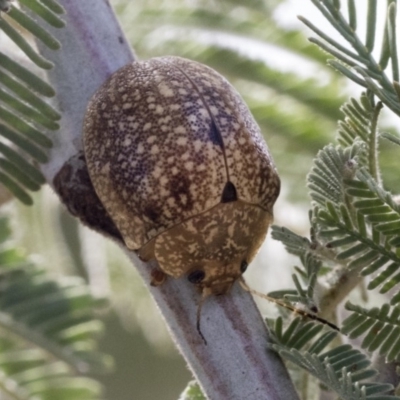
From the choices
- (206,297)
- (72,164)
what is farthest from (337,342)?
(72,164)

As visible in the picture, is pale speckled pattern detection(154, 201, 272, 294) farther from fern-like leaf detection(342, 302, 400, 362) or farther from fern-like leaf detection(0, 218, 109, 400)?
fern-like leaf detection(0, 218, 109, 400)

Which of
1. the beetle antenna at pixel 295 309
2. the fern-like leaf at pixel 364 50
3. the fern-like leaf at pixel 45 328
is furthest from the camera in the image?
the fern-like leaf at pixel 45 328

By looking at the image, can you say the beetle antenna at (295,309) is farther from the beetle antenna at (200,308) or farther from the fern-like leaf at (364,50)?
the fern-like leaf at (364,50)

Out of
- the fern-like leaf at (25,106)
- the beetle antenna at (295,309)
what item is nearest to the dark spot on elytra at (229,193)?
the beetle antenna at (295,309)

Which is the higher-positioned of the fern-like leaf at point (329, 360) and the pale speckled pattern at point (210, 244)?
the pale speckled pattern at point (210, 244)

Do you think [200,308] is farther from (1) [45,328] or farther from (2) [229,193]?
(1) [45,328]

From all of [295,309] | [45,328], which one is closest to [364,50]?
[295,309]

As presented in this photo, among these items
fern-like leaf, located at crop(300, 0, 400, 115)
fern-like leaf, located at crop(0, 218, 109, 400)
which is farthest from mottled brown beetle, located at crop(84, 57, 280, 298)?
fern-like leaf, located at crop(0, 218, 109, 400)
